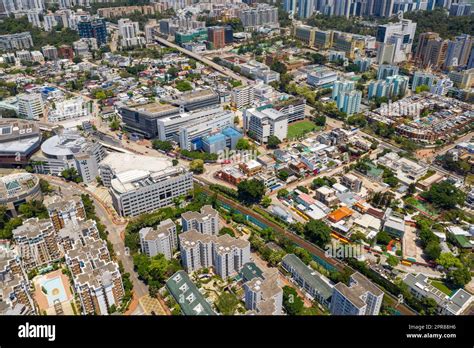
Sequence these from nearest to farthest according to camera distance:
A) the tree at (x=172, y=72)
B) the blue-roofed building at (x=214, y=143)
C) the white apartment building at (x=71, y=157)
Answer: the white apartment building at (x=71, y=157)
the blue-roofed building at (x=214, y=143)
the tree at (x=172, y=72)

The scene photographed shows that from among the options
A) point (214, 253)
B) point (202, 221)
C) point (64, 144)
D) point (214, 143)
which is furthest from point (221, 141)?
point (214, 253)

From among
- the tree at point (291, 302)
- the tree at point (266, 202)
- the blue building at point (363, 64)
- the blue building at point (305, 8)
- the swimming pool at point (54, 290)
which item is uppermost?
the blue building at point (305, 8)

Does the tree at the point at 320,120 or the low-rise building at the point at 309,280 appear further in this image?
the tree at the point at 320,120

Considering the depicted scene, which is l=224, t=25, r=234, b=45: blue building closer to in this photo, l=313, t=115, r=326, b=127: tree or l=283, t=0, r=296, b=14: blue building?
l=283, t=0, r=296, b=14: blue building

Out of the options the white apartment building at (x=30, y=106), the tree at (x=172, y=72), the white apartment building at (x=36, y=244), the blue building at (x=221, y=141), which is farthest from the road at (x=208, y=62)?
the white apartment building at (x=36, y=244)

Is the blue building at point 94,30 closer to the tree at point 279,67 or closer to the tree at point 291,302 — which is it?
the tree at point 279,67

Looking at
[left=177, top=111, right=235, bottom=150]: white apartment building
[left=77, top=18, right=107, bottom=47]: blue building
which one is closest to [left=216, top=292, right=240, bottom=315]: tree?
[left=177, top=111, right=235, bottom=150]: white apartment building
